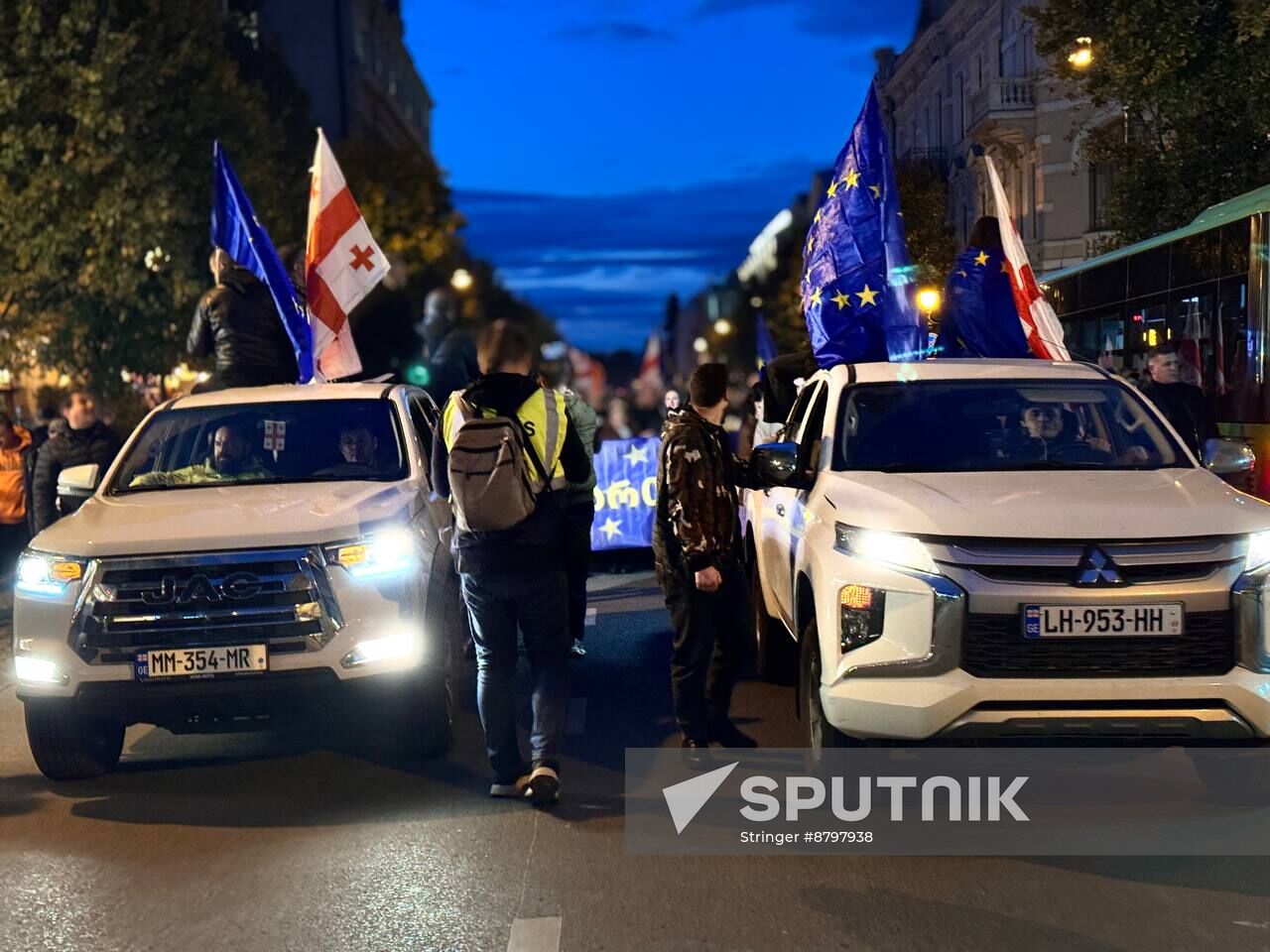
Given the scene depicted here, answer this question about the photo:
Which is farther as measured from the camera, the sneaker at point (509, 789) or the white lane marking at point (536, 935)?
the sneaker at point (509, 789)

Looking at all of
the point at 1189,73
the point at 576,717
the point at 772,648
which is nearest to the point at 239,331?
the point at 576,717

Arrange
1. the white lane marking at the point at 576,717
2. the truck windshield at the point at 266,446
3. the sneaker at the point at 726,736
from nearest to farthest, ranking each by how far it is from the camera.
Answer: the sneaker at the point at 726,736 → the white lane marking at the point at 576,717 → the truck windshield at the point at 266,446

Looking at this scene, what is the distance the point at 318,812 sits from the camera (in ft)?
21.9

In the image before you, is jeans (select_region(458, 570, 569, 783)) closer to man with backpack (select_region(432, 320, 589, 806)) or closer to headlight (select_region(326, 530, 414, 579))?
man with backpack (select_region(432, 320, 589, 806))

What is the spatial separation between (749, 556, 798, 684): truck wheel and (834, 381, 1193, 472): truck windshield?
195cm

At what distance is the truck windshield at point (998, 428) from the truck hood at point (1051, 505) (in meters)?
0.29

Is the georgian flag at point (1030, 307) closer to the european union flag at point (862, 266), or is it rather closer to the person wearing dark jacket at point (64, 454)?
the european union flag at point (862, 266)

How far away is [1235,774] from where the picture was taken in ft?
21.3

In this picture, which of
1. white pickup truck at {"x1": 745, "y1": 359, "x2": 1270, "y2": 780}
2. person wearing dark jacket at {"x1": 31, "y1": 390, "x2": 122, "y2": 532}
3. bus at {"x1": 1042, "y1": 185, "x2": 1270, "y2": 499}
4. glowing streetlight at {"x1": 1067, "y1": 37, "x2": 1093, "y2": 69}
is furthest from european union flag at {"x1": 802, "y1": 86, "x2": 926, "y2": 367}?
glowing streetlight at {"x1": 1067, "y1": 37, "x2": 1093, "y2": 69}

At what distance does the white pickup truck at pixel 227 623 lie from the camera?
6.89 meters

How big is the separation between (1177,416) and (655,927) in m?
6.78

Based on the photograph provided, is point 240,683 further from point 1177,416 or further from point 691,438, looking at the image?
point 1177,416

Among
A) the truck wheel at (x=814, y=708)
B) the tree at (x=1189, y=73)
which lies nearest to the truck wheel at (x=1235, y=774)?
the truck wheel at (x=814, y=708)

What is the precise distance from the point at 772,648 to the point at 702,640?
2.12 meters
